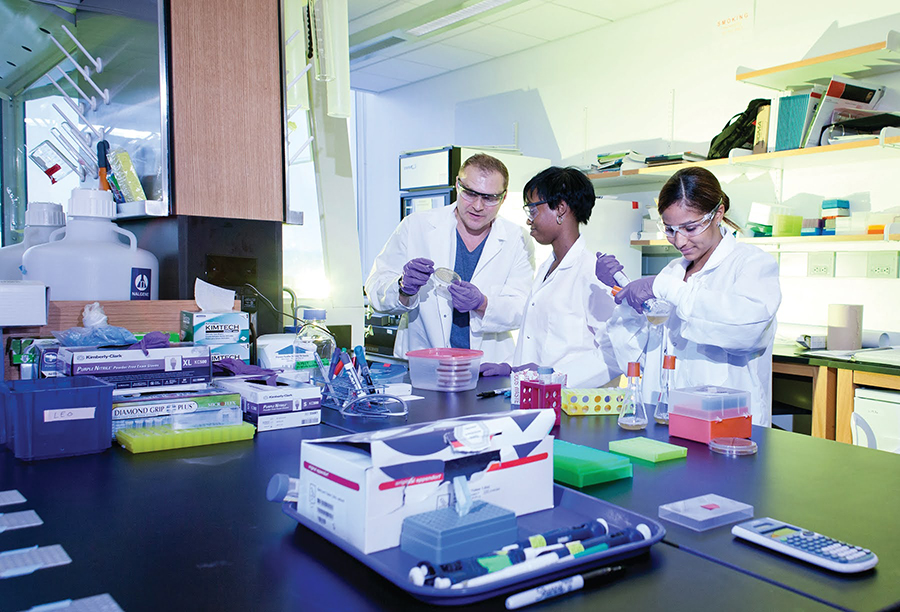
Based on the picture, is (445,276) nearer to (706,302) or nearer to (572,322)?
(572,322)

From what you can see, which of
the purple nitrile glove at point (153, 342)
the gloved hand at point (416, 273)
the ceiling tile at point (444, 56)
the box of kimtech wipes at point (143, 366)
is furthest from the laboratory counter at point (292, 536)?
the ceiling tile at point (444, 56)

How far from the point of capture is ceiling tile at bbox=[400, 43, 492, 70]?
5531 millimetres

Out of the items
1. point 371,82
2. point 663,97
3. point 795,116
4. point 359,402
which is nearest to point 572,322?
point 359,402

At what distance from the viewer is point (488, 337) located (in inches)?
114

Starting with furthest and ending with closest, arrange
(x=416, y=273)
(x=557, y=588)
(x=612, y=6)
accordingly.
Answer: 1. (x=612, y=6)
2. (x=416, y=273)
3. (x=557, y=588)

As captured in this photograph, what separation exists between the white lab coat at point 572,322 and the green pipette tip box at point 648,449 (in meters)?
1.15

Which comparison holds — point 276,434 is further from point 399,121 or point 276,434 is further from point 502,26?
point 399,121

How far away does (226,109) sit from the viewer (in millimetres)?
2127

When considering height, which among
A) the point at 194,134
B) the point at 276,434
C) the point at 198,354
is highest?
the point at 194,134

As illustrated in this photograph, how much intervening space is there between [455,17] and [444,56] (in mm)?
1159

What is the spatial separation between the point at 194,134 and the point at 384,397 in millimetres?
1075

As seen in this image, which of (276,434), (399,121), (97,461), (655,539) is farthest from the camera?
(399,121)

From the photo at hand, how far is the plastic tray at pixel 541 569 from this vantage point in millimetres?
653

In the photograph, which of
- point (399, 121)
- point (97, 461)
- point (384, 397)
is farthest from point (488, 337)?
point (399, 121)
